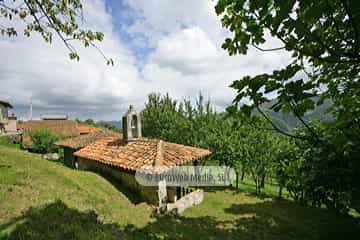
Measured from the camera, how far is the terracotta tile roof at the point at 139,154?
13102mm

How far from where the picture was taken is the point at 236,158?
19203mm

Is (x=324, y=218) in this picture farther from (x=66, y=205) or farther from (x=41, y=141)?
(x=41, y=141)

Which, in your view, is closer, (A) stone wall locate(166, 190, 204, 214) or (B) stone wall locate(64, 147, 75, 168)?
(A) stone wall locate(166, 190, 204, 214)

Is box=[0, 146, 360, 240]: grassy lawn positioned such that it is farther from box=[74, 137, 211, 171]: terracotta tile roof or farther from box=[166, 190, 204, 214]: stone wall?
box=[74, 137, 211, 171]: terracotta tile roof

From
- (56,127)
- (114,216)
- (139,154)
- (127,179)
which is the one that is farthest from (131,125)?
(56,127)

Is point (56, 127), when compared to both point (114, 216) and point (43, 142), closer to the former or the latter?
point (43, 142)

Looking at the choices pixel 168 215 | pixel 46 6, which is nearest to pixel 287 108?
pixel 46 6

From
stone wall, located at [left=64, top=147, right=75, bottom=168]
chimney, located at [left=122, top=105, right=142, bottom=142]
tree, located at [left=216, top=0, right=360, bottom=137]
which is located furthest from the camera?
stone wall, located at [left=64, top=147, right=75, bottom=168]

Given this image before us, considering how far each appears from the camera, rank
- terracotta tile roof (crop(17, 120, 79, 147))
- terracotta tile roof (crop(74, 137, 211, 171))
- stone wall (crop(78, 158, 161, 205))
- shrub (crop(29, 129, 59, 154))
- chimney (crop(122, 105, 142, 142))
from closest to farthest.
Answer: stone wall (crop(78, 158, 161, 205)) < terracotta tile roof (crop(74, 137, 211, 171)) < chimney (crop(122, 105, 142, 142)) < shrub (crop(29, 129, 59, 154)) < terracotta tile roof (crop(17, 120, 79, 147))

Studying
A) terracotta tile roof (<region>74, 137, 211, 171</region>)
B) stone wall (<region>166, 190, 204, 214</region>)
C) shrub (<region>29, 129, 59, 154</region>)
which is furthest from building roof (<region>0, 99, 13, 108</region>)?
stone wall (<region>166, 190, 204, 214</region>)

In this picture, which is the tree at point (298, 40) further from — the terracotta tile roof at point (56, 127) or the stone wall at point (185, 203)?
the terracotta tile roof at point (56, 127)

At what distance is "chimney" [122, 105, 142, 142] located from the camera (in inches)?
665

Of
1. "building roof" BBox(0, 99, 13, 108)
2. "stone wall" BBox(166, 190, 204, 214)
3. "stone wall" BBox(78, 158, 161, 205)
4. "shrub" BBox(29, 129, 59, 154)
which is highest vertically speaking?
"building roof" BBox(0, 99, 13, 108)

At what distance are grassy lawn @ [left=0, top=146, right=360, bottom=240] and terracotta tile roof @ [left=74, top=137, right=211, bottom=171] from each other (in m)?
1.83
